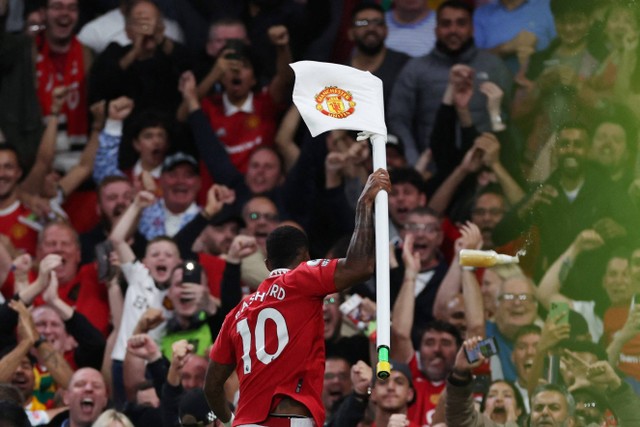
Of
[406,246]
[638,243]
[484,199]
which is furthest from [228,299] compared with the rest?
[638,243]

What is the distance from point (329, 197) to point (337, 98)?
475 centimetres

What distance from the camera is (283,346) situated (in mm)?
8312

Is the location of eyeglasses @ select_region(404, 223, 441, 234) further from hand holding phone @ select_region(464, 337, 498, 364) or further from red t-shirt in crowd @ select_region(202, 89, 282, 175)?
hand holding phone @ select_region(464, 337, 498, 364)

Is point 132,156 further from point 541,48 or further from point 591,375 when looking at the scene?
point 591,375

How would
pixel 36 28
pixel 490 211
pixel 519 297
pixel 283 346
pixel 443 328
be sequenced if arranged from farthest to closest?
pixel 36 28
pixel 490 211
pixel 519 297
pixel 443 328
pixel 283 346

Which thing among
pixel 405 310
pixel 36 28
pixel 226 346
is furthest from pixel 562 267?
pixel 36 28

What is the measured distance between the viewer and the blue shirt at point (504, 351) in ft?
38.0

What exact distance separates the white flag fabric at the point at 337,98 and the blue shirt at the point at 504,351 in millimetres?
3407

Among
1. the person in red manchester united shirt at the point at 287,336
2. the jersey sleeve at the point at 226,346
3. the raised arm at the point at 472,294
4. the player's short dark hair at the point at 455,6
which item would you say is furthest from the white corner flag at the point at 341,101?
the player's short dark hair at the point at 455,6

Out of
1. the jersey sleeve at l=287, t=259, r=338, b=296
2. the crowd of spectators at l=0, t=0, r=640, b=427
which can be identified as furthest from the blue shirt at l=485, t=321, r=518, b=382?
the jersey sleeve at l=287, t=259, r=338, b=296

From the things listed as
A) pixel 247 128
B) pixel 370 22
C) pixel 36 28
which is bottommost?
pixel 247 128

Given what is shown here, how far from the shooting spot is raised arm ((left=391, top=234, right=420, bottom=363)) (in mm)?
11984

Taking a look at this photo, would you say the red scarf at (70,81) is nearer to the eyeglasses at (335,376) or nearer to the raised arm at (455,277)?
the raised arm at (455,277)

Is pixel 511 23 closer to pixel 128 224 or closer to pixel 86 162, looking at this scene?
pixel 128 224
